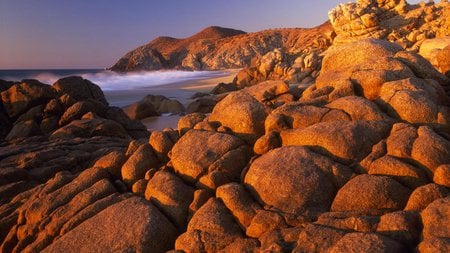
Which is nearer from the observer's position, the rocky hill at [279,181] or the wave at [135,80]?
the rocky hill at [279,181]

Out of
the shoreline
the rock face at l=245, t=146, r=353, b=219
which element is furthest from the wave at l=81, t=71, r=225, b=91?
the rock face at l=245, t=146, r=353, b=219

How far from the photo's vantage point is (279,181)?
569cm

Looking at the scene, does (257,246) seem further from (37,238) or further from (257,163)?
(37,238)

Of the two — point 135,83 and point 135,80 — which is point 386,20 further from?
point 135,80

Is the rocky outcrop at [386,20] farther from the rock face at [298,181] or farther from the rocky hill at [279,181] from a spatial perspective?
the rock face at [298,181]

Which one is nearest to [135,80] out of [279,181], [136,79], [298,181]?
[136,79]

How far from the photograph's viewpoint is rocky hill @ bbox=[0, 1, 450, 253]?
4.71 meters

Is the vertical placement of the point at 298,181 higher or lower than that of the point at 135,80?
higher

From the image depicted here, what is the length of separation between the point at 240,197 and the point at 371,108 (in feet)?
9.09

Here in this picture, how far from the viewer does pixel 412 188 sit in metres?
5.29

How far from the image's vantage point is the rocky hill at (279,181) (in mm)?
4707

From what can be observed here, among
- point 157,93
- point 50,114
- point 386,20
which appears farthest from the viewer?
point 386,20

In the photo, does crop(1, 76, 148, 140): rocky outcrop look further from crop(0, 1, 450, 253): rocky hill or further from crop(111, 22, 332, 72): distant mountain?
crop(111, 22, 332, 72): distant mountain

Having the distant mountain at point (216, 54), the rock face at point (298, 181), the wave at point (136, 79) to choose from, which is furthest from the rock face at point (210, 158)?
the distant mountain at point (216, 54)
